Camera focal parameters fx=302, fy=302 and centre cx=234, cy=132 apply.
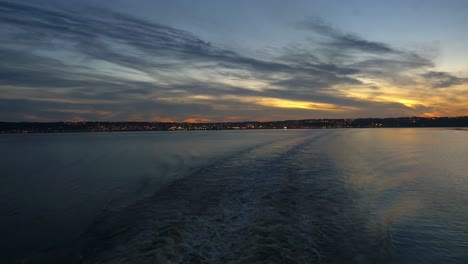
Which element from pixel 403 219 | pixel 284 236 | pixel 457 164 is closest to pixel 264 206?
pixel 284 236

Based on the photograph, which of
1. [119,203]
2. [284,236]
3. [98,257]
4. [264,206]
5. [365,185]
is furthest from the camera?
[365,185]

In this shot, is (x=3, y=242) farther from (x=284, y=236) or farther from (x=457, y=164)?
(x=457, y=164)

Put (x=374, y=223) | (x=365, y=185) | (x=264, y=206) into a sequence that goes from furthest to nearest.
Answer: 1. (x=365, y=185)
2. (x=264, y=206)
3. (x=374, y=223)

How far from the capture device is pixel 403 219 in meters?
11.9

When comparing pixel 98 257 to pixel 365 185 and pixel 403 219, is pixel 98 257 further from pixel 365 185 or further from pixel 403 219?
pixel 365 185

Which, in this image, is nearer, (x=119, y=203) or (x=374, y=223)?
(x=374, y=223)

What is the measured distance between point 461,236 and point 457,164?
77.6 ft

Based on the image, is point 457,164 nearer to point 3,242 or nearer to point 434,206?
point 434,206

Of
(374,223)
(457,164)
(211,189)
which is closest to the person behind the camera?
(374,223)

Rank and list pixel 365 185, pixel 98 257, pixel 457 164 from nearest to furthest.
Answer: pixel 98 257, pixel 365 185, pixel 457 164

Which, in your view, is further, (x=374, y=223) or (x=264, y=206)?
(x=264, y=206)

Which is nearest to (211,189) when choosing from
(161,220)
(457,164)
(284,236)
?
(161,220)

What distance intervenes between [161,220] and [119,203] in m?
4.24

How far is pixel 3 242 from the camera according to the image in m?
9.92
